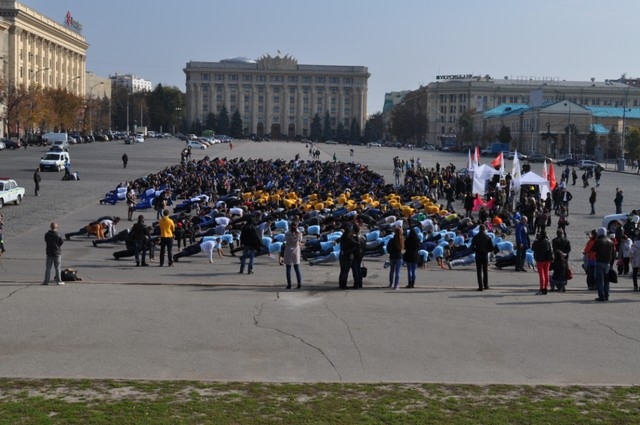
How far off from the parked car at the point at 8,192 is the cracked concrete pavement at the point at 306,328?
13.7 m

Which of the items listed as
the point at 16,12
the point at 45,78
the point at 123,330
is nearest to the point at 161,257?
the point at 123,330

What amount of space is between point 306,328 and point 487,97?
159223mm

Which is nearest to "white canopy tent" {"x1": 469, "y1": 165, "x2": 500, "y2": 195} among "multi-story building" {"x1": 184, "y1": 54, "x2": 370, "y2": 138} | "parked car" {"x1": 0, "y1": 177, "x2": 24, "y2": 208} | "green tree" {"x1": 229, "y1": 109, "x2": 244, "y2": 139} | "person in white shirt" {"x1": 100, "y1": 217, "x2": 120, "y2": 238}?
"person in white shirt" {"x1": 100, "y1": 217, "x2": 120, "y2": 238}

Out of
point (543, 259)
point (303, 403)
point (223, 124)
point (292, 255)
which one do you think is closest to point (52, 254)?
point (292, 255)

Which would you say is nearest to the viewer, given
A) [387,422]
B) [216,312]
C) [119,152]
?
→ [387,422]

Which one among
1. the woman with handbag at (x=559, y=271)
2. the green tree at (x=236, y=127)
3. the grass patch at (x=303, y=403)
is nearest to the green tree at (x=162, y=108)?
the green tree at (x=236, y=127)

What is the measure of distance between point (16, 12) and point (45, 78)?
15837mm

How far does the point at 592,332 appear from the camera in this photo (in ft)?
40.2

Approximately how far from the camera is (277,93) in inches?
7195

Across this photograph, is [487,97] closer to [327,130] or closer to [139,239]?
[327,130]

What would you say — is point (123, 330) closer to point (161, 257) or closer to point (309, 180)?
point (161, 257)

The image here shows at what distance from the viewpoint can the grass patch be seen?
7883 mm

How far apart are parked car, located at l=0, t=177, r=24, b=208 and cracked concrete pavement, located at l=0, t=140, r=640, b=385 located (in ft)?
45.1

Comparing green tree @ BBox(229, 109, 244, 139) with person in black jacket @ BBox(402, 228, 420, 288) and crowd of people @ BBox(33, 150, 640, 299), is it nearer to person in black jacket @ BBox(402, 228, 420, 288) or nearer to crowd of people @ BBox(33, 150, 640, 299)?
crowd of people @ BBox(33, 150, 640, 299)
